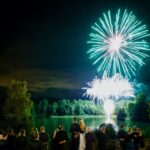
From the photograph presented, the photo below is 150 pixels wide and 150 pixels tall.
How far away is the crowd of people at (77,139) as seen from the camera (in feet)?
43.1

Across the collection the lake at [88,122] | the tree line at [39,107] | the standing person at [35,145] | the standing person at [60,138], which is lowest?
the standing person at [35,145]

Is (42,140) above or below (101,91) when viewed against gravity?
below

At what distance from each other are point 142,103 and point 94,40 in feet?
31.0

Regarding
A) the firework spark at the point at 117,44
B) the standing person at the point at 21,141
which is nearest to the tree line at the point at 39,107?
the firework spark at the point at 117,44

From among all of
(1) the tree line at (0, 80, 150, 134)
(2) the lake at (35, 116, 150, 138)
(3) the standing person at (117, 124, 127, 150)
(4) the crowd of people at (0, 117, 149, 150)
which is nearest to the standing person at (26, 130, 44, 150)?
(4) the crowd of people at (0, 117, 149, 150)

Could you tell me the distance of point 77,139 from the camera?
45.9 ft

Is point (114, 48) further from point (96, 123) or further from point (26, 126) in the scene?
point (26, 126)

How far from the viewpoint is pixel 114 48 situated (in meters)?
25.4

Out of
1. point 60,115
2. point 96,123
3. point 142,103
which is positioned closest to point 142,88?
point 142,103

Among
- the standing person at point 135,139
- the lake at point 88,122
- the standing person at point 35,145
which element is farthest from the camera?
the lake at point 88,122

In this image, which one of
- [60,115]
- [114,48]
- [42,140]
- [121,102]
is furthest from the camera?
[60,115]

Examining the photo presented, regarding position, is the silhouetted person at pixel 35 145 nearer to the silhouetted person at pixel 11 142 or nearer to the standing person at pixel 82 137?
the silhouetted person at pixel 11 142

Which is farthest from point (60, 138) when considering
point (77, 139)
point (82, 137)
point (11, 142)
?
point (11, 142)

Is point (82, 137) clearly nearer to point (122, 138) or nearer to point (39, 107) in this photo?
point (122, 138)
